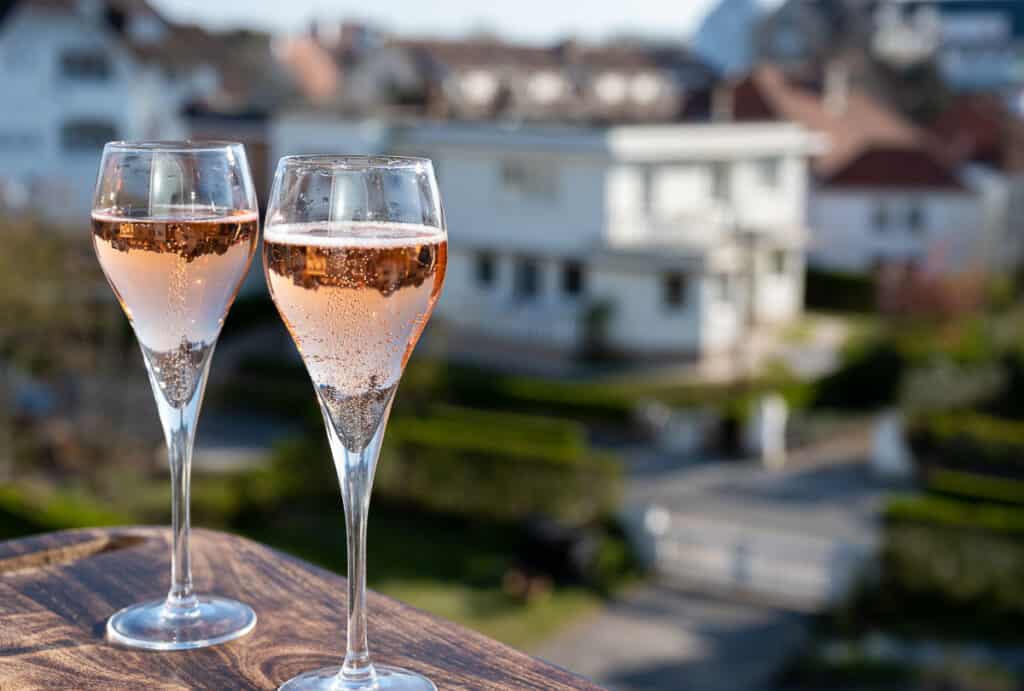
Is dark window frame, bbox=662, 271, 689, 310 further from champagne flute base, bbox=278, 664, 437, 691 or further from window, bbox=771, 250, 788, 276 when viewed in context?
champagne flute base, bbox=278, 664, 437, 691

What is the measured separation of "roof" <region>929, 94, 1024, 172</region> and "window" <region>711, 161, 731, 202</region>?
11930 millimetres

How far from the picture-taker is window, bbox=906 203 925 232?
1501 inches

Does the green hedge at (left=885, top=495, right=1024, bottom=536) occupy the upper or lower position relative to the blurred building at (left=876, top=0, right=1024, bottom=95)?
lower

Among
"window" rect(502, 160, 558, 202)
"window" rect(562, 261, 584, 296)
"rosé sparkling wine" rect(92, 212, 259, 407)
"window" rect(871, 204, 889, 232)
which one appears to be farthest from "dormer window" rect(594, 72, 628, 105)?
"rosé sparkling wine" rect(92, 212, 259, 407)

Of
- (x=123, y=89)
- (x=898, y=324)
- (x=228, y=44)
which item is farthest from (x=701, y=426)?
Answer: (x=228, y=44)

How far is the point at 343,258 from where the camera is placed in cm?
150

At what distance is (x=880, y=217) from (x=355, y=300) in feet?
128

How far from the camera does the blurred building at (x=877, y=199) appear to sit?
3747 cm

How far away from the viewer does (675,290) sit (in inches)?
1147

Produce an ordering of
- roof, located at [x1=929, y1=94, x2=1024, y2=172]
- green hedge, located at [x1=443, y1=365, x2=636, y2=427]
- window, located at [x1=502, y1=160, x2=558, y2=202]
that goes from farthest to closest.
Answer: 1. roof, located at [x1=929, y1=94, x2=1024, y2=172]
2. window, located at [x1=502, y1=160, x2=558, y2=202]
3. green hedge, located at [x1=443, y1=365, x2=636, y2=427]

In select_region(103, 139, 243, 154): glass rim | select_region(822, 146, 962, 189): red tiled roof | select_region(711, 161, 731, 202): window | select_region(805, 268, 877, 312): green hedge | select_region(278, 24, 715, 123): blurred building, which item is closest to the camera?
select_region(103, 139, 243, 154): glass rim

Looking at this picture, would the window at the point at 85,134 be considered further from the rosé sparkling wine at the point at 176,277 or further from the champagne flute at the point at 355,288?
the champagne flute at the point at 355,288

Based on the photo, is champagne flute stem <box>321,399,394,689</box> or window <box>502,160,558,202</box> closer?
champagne flute stem <box>321,399,394,689</box>

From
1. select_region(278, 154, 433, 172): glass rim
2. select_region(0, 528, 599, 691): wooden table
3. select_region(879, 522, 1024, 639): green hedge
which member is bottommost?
select_region(879, 522, 1024, 639): green hedge
